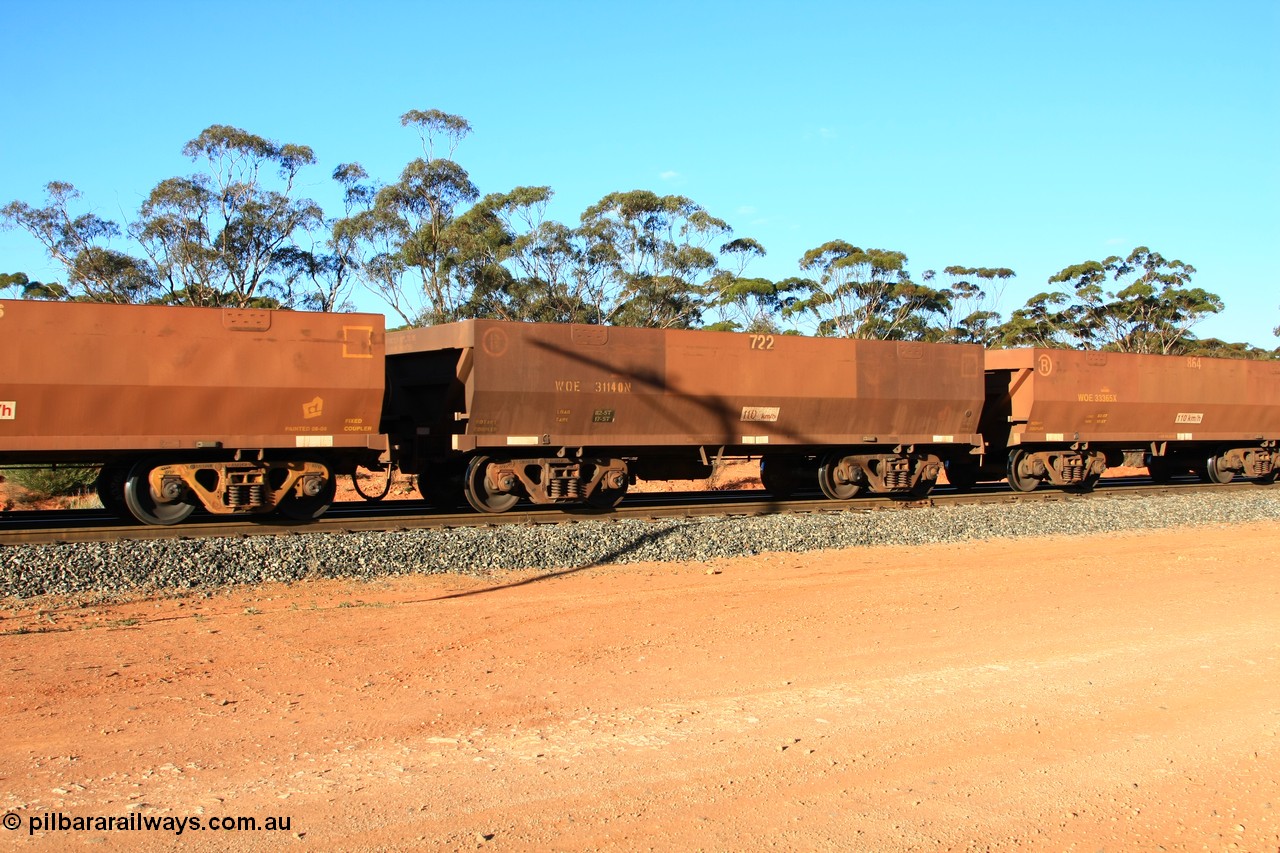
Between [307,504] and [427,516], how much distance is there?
5.07ft

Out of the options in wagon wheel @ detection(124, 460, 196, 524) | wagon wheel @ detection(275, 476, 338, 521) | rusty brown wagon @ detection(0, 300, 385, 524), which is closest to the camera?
rusty brown wagon @ detection(0, 300, 385, 524)

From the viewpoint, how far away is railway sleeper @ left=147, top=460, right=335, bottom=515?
1251 centimetres

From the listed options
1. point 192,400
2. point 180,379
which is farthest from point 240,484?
point 180,379

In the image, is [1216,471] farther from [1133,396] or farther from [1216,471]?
[1133,396]

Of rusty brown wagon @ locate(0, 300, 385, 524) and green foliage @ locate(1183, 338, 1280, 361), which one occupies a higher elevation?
green foliage @ locate(1183, 338, 1280, 361)

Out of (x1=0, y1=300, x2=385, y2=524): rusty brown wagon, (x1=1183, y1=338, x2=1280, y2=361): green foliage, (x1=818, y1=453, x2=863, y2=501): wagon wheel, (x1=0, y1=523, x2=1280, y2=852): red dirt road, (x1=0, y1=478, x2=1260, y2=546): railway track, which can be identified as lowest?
(x1=0, y1=523, x2=1280, y2=852): red dirt road

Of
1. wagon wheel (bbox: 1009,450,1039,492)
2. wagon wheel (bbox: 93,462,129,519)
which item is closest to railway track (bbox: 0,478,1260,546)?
wagon wheel (bbox: 93,462,129,519)

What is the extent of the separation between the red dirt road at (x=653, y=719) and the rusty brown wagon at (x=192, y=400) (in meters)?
3.47

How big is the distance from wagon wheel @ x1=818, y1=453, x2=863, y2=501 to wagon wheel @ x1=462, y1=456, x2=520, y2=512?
5560mm

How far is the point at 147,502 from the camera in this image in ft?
41.2

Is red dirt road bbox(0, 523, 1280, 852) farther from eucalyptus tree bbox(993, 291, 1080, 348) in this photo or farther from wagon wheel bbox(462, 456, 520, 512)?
eucalyptus tree bbox(993, 291, 1080, 348)

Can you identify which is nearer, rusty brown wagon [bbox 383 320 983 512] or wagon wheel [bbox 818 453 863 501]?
rusty brown wagon [bbox 383 320 983 512]

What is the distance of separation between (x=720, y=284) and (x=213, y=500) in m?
34.3

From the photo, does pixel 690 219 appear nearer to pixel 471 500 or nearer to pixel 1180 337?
pixel 1180 337
